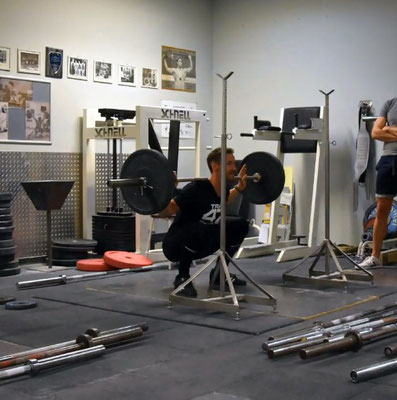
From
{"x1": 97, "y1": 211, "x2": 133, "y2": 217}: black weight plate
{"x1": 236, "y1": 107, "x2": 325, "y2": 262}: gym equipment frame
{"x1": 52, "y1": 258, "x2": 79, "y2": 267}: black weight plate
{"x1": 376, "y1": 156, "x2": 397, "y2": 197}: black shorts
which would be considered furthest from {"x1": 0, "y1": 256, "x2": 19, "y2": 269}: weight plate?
{"x1": 376, "y1": 156, "x2": 397, "y2": 197}: black shorts

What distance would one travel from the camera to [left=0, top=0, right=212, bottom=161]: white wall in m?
6.50

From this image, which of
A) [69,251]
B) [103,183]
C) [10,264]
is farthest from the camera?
[103,183]

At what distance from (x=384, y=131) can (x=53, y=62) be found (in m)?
3.28

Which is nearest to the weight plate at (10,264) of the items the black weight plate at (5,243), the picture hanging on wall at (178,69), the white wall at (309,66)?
the black weight plate at (5,243)

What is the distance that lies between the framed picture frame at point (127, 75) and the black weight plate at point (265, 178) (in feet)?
9.60

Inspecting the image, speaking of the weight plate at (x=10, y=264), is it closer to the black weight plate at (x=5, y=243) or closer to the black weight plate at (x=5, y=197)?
the black weight plate at (x=5, y=243)

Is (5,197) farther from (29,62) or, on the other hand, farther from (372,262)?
(372,262)

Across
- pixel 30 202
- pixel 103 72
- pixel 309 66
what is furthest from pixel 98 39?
pixel 309 66

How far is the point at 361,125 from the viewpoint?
6.92 m

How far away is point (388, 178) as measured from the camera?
18.3 ft

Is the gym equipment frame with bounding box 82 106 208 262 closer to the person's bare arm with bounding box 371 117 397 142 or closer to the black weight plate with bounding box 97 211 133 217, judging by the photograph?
the black weight plate with bounding box 97 211 133 217

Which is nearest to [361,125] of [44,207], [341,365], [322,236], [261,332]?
[322,236]

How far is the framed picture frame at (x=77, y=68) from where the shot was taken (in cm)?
684

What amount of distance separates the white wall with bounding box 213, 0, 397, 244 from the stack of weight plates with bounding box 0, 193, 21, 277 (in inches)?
135
